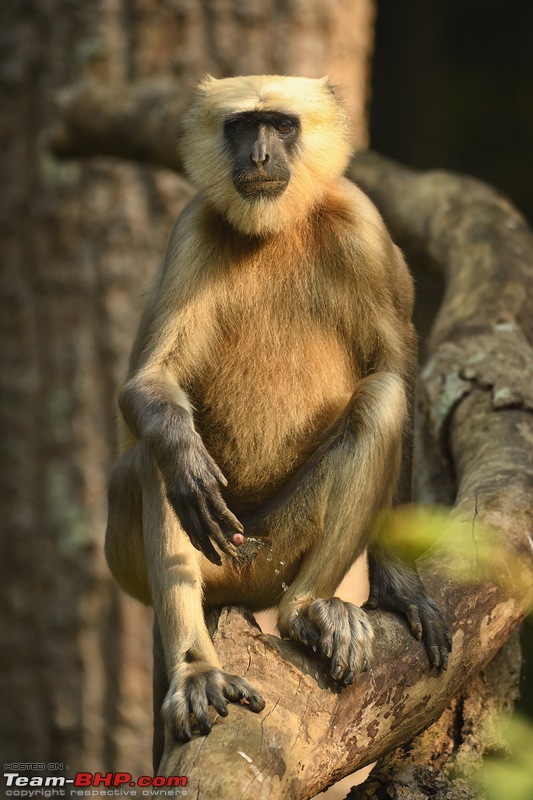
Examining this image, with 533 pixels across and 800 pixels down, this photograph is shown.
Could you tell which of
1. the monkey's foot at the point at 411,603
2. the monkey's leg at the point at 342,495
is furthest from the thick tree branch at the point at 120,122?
the monkey's foot at the point at 411,603

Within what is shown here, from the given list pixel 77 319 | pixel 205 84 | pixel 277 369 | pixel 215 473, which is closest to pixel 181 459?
pixel 215 473

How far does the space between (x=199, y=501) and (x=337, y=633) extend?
27.4 inches

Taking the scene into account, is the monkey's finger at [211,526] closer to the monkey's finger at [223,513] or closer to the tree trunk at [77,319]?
the monkey's finger at [223,513]

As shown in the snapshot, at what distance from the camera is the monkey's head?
451 centimetres

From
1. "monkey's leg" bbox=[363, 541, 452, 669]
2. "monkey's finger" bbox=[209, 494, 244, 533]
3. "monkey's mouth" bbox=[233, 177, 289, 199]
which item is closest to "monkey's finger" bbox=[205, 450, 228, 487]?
"monkey's finger" bbox=[209, 494, 244, 533]

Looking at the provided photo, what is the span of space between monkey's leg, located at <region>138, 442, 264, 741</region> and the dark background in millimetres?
10954

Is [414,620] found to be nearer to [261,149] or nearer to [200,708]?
[200,708]

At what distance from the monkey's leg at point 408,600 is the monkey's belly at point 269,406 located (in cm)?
52

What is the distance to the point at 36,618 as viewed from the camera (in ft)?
24.4

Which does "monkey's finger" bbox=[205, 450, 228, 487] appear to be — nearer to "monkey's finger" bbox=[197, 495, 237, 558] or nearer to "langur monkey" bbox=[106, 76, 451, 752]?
"langur monkey" bbox=[106, 76, 451, 752]

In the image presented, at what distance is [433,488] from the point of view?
5.70 meters

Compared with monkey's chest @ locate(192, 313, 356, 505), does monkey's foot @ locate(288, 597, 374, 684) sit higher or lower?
lower

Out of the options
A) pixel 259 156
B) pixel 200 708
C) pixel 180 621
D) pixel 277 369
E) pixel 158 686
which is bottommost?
pixel 158 686

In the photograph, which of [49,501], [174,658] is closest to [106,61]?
[49,501]
